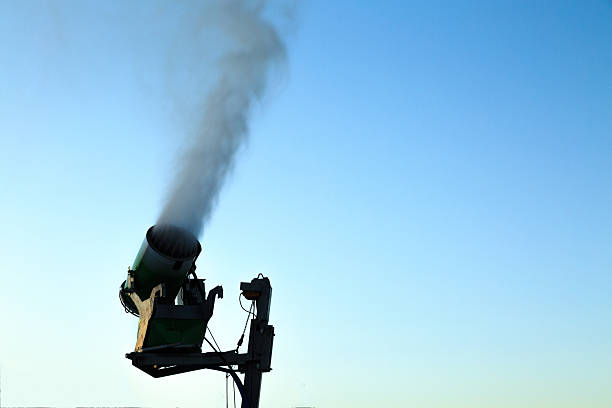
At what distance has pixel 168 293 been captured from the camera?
A: 16.4m

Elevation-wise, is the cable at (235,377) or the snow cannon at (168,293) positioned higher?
the snow cannon at (168,293)

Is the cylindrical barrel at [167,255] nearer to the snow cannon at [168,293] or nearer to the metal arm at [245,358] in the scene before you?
the snow cannon at [168,293]

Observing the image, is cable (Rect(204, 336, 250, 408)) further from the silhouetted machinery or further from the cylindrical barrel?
the cylindrical barrel

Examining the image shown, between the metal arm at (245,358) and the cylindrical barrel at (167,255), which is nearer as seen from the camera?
the metal arm at (245,358)

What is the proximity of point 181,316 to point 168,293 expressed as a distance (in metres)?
1.47

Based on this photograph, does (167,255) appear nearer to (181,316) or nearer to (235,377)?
(181,316)

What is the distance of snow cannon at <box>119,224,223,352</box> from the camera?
15.0 m

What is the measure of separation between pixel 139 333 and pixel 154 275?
4.95 feet

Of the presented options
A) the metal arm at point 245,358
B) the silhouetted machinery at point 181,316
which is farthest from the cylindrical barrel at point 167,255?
the metal arm at point 245,358

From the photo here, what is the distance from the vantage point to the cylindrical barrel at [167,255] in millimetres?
15992

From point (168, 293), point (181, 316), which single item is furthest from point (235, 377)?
point (168, 293)

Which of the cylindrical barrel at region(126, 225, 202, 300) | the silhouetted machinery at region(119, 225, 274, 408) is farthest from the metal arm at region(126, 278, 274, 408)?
the cylindrical barrel at region(126, 225, 202, 300)

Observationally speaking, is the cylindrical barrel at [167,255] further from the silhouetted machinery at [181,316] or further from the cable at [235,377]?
the cable at [235,377]

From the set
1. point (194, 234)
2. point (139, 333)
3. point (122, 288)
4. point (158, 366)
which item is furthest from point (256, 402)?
point (122, 288)
